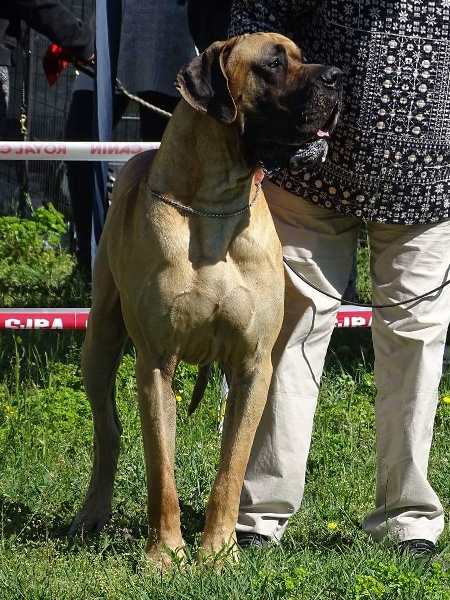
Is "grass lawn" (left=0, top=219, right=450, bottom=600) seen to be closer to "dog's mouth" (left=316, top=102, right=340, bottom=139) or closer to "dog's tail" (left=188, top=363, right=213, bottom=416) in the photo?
"dog's tail" (left=188, top=363, right=213, bottom=416)

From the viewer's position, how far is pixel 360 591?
3.03 meters

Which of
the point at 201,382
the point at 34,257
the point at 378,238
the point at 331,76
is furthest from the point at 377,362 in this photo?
the point at 34,257

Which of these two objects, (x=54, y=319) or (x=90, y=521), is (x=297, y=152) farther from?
(x=54, y=319)

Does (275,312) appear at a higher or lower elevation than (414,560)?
higher

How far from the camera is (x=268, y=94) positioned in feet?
10.9

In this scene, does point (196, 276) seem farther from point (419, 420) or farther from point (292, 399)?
point (419, 420)

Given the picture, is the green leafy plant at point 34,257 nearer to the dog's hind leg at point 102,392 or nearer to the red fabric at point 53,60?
the red fabric at point 53,60

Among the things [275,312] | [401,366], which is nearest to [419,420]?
[401,366]

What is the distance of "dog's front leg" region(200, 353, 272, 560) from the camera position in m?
3.49

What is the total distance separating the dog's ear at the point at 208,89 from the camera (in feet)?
10.6

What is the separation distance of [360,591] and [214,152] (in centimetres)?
136

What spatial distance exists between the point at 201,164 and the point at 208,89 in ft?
0.79

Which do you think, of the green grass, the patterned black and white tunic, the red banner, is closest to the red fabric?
the green grass

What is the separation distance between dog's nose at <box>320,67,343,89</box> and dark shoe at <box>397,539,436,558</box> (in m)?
1.52
